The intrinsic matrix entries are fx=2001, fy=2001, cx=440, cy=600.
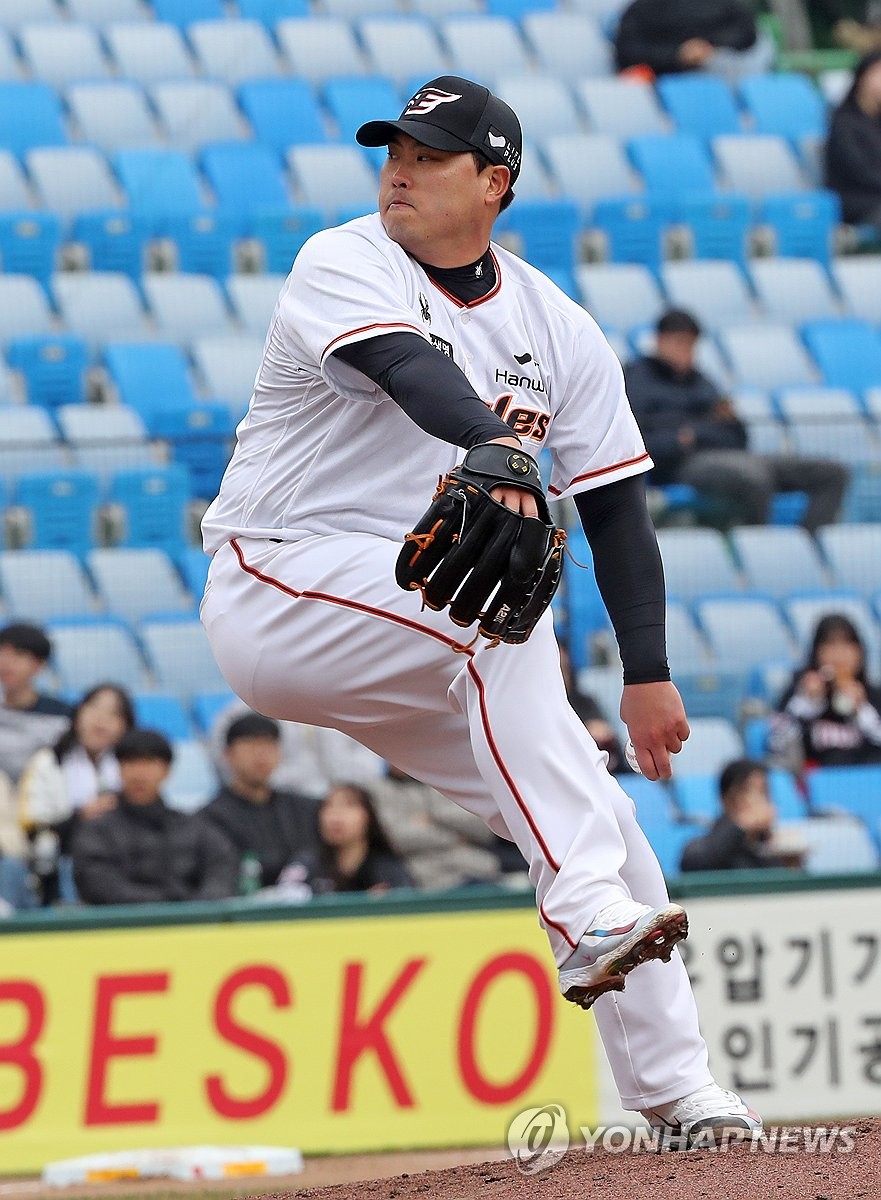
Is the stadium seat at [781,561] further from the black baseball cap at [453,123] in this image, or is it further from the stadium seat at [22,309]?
the black baseball cap at [453,123]

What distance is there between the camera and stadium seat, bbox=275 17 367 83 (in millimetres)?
12398

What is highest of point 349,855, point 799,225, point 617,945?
point 799,225

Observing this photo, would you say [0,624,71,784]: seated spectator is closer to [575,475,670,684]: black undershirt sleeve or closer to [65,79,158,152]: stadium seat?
[575,475,670,684]: black undershirt sleeve

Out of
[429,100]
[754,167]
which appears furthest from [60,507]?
[754,167]

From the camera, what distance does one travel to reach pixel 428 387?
11.9ft

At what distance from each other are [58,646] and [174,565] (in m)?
0.70

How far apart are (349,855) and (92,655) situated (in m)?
1.40

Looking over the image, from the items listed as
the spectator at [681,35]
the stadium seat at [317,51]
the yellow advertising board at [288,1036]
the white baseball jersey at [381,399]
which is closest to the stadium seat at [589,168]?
the spectator at [681,35]

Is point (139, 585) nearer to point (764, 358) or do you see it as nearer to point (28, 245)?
point (28, 245)

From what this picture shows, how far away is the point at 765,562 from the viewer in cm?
897

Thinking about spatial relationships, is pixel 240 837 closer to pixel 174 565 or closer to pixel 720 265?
pixel 174 565

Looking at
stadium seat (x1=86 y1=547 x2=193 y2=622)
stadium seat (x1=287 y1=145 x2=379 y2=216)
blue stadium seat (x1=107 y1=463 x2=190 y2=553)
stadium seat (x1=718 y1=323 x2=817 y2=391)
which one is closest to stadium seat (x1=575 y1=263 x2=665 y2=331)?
stadium seat (x1=718 y1=323 x2=817 y2=391)

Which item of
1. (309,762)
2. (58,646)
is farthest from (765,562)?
(58,646)

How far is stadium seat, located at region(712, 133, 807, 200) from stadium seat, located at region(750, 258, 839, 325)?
92 centimetres
